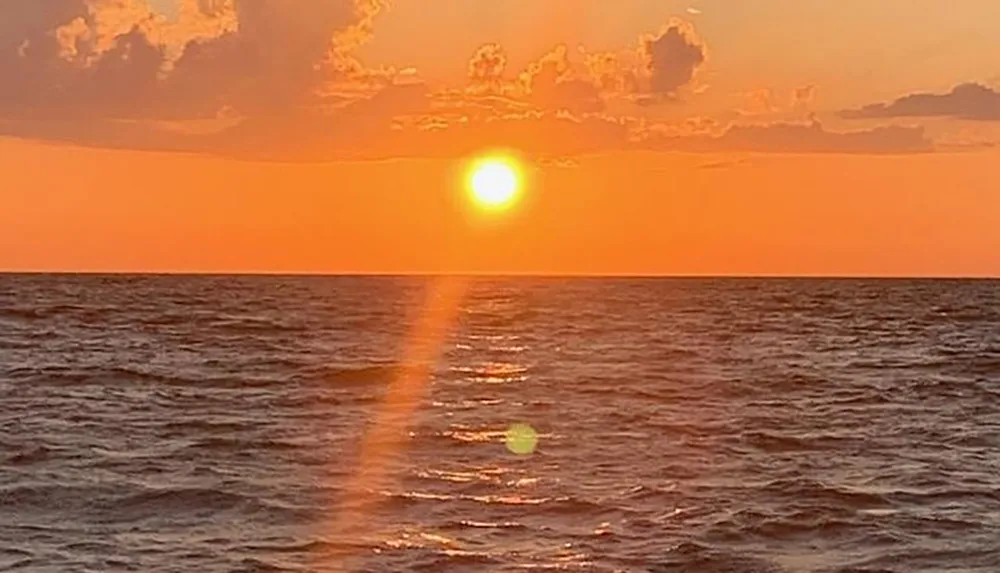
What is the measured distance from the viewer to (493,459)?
2097cm

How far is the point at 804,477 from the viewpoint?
1953 centimetres

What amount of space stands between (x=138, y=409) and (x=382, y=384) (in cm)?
744

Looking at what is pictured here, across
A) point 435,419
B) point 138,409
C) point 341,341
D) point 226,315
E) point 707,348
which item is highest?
point 226,315

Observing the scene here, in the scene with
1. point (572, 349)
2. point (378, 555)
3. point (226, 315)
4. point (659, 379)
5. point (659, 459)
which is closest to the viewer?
point (378, 555)

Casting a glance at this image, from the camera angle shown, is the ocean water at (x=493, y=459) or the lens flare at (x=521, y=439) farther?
the lens flare at (x=521, y=439)

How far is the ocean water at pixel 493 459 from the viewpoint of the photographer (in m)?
14.6

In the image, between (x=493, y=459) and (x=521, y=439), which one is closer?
(x=493, y=459)

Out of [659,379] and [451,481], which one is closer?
[451,481]

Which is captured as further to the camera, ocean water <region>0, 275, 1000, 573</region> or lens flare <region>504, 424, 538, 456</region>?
lens flare <region>504, 424, 538, 456</region>

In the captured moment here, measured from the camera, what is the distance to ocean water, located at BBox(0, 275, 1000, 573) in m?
14.6

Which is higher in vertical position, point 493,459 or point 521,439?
point 521,439

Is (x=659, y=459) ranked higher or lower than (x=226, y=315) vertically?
lower

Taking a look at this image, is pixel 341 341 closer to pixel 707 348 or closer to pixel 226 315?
pixel 707 348

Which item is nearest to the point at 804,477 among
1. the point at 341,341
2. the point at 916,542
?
the point at 916,542
